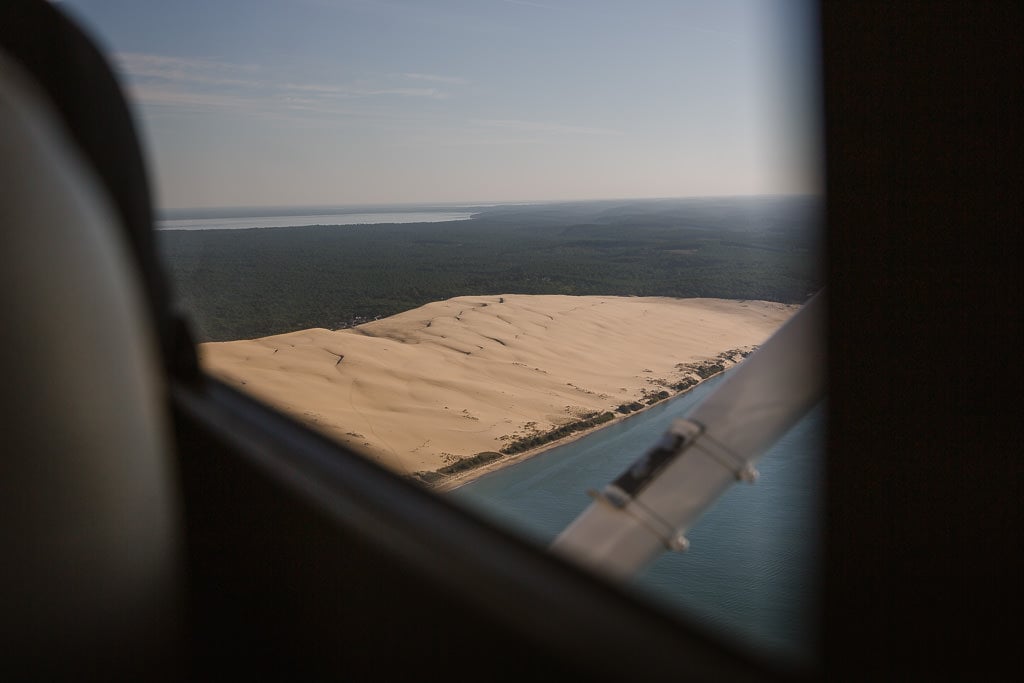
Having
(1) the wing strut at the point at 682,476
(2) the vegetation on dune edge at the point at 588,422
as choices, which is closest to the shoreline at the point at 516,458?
(2) the vegetation on dune edge at the point at 588,422

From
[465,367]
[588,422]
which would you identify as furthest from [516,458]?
[465,367]

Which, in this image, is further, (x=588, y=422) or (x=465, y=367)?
(x=465, y=367)

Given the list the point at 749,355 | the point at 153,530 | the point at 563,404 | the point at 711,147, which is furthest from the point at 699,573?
the point at 153,530

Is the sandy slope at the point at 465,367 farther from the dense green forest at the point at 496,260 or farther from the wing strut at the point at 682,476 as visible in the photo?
the wing strut at the point at 682,476

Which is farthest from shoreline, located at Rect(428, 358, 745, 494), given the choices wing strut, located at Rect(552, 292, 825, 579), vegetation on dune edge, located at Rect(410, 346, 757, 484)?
wing strut, located at Rect(552, 292, 825, 579)

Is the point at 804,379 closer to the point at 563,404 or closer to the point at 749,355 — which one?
the point at 749,355

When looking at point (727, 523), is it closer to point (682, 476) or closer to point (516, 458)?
point (682, 476)
